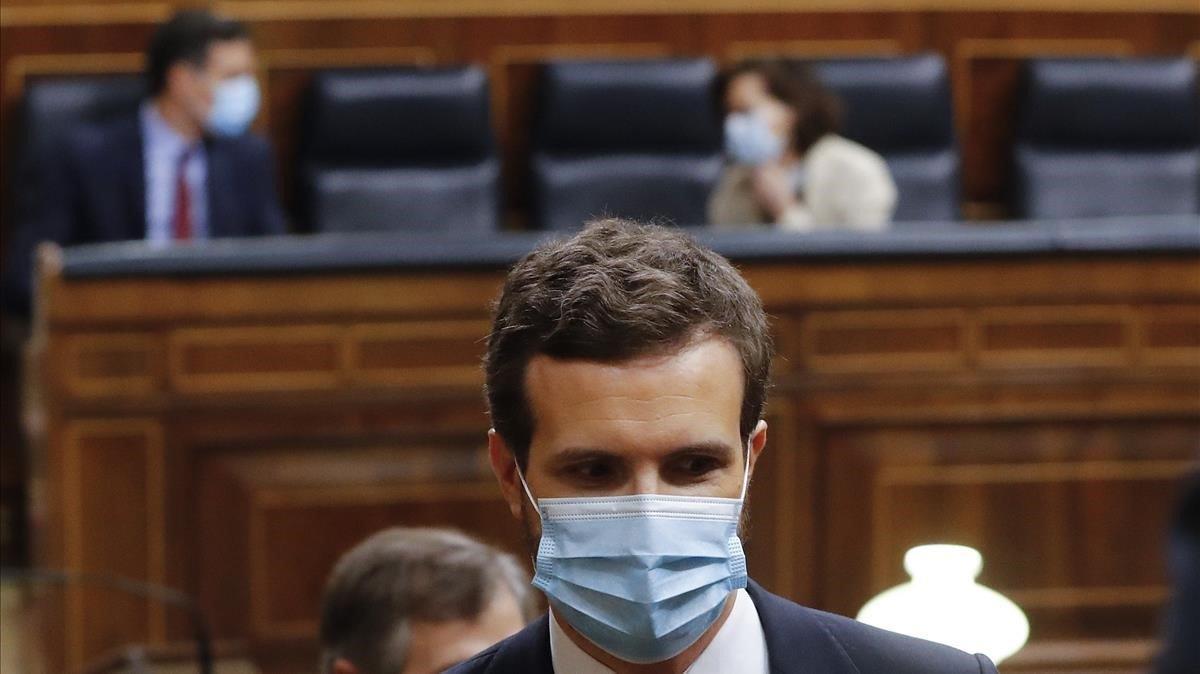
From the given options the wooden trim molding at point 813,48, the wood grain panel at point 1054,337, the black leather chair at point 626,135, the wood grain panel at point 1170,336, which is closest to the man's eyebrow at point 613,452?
the wood grain panel at point 1054,337

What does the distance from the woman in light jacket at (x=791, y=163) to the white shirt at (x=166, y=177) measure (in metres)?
1.05

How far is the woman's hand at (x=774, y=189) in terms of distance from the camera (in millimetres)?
3674

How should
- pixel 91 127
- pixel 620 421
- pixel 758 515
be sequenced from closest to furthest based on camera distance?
1. pixel 620 421
2. pixel 758 515
3. pixel 91 127

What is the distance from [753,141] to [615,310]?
9.54 feet

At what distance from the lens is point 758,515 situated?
2707 mm

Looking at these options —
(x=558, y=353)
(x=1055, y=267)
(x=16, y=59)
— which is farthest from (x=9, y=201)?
(x=558, y=353)

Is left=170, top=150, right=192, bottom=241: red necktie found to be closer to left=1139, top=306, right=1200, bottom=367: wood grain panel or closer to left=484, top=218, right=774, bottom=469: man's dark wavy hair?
left=1139, top=306, right=1200, bottom=367: wood grain panel

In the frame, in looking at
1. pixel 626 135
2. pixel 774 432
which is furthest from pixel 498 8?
pixel 774 432

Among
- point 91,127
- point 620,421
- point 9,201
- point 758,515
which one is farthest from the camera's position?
point 9,201

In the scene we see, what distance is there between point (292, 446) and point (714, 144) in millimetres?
1700

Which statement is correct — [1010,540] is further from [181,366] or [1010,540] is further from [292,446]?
[181,366]

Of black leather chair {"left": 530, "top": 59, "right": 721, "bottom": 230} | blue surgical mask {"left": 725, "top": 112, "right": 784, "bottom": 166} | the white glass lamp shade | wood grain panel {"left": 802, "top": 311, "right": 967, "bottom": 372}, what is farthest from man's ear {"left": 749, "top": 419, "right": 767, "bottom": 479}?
black leather chair {"left": 530, "top": 59, "right": 721, "bottom": 230}

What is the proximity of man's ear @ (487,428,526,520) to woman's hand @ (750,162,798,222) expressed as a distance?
2771mm

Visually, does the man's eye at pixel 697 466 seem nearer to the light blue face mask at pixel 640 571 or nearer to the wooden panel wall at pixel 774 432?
the light blue face mask at pixel 640 571
